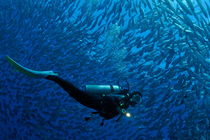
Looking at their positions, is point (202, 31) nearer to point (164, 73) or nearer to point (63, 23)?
point (164, 73)

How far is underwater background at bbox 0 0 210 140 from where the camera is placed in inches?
444

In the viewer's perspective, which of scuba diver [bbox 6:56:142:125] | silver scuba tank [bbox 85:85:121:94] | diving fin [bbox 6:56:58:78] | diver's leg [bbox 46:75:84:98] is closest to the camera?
diving fin [bbox 6:56:58:78]

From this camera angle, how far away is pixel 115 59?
13.3m

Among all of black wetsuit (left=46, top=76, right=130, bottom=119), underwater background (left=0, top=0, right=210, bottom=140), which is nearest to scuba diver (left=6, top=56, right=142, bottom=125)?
black wetsuit (left=46, top=76, right=130, bottom=119)

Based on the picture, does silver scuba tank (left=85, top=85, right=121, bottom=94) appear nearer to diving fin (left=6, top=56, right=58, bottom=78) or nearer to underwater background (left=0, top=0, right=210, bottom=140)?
diving fin (left=6, top=56, right=58, bottom=78)

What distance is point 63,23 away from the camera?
45.9 ft

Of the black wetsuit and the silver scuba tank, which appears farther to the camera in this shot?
the silver scuba tank

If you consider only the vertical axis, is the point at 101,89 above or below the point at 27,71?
below

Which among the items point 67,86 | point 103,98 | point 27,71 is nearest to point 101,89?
point 103,98

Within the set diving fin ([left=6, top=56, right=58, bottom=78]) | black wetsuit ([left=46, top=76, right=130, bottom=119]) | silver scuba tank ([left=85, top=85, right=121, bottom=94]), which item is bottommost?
black wetsuit ([left=46, top=76, right=130, bottom=119])

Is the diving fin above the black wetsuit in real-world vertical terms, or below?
above

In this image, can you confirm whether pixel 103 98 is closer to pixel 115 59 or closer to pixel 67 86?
pixel 67 86

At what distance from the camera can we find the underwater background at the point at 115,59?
37.0ft

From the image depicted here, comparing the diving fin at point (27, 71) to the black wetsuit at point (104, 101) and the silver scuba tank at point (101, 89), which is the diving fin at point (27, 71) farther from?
the silver scuba tank at point (101, 89)
